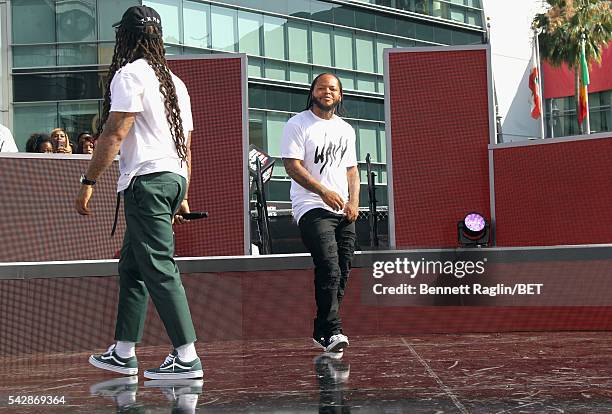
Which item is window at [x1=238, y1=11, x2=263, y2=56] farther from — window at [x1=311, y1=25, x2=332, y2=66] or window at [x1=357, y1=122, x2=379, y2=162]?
window at [x1=357, y1=122, x2=379, y2=162]

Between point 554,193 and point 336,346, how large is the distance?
3.06 m

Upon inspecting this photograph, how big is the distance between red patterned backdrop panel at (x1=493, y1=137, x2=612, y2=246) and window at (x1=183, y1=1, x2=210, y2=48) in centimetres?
2429

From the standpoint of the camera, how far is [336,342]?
6.32 m

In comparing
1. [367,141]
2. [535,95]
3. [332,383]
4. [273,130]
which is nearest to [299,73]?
[273,130]

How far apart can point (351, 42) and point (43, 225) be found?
1223 inches

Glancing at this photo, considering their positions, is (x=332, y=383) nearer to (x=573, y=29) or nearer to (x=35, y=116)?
(x=35, y=116)

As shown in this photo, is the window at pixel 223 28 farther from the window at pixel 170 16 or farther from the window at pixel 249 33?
the window at pixel 170 16

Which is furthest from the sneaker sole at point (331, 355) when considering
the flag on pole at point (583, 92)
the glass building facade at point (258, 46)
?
the flag on pole at point (583, 92)

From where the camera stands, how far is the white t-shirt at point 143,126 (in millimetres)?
5176

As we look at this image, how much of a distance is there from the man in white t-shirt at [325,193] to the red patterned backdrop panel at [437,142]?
2.20m

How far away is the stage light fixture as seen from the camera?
8602 millimetres

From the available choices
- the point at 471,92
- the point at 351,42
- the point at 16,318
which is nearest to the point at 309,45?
the point at 351,42

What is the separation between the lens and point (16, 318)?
23.1ft

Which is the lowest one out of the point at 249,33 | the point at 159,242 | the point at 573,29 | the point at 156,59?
the point at 159,242
